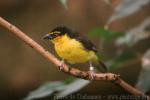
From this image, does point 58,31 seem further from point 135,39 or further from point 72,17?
point 72,17

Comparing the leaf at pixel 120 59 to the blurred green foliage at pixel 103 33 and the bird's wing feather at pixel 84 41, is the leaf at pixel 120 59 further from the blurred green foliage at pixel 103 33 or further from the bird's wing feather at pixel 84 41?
the bird's wing feather at pixel 84 41

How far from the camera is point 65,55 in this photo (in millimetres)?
1809

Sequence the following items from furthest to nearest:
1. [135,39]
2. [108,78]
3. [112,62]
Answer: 1. [135,39]
2. [112,62]
3. [108,78]

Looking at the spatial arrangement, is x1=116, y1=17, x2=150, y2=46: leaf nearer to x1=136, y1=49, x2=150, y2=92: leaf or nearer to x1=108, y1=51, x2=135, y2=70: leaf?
x1=108, y1=51, x2=135, y2=70: leaf

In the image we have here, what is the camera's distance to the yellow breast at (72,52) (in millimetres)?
1811

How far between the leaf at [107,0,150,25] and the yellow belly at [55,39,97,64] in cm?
24

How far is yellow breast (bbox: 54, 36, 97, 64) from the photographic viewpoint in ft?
5.94

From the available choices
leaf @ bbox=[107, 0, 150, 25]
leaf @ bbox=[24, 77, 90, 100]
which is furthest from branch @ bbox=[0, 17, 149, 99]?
leaf @ bbox=[107, 0, 150, 25]

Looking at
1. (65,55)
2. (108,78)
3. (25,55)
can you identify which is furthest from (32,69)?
(108,78)

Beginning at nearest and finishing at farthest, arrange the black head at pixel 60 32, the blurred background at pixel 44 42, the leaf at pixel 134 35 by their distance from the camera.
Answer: the black head at pixel 60 32 → the leaf at pixel 134 35 → the blurred background at pixel 44 42

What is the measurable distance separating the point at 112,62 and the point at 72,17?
1.49 metres

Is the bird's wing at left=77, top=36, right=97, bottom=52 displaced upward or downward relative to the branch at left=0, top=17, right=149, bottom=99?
upward

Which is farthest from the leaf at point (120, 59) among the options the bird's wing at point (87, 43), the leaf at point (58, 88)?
the bird's wing at point (87, 43)

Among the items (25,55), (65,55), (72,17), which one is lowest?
(65,55)
